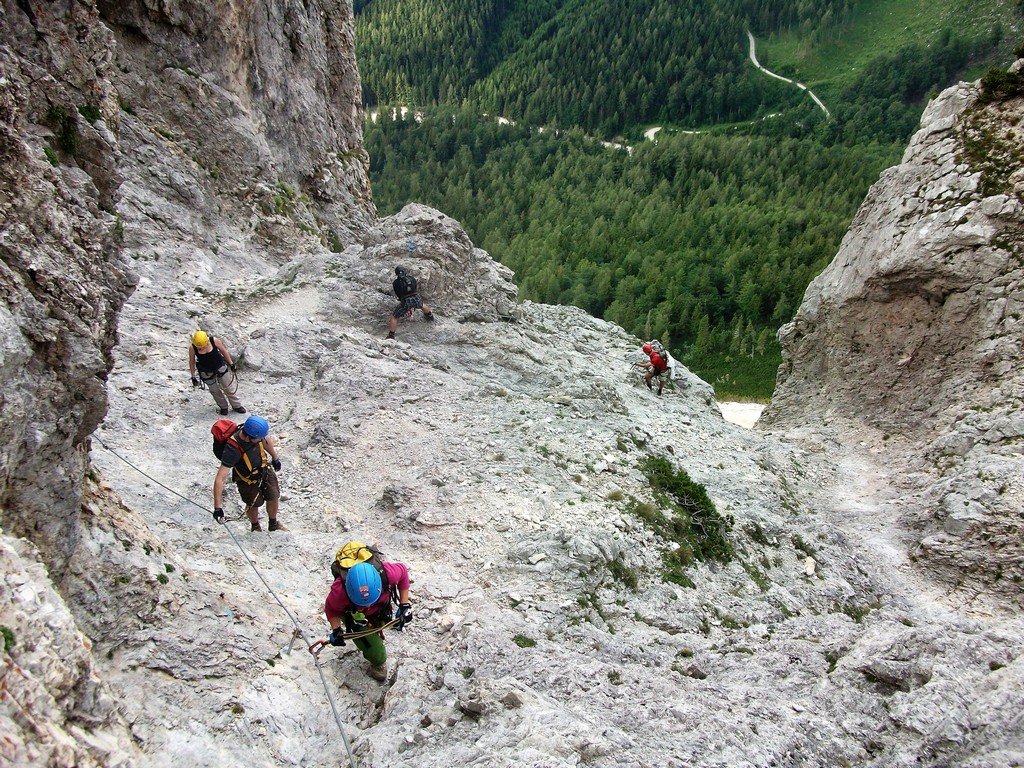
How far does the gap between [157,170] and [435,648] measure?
885 inches

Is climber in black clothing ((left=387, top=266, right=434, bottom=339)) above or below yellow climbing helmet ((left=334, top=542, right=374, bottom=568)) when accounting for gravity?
above

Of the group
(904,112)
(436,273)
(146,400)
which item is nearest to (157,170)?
(436,273)

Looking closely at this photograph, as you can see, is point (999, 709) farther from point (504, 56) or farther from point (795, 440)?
point (504, 56)

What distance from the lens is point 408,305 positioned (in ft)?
69.5

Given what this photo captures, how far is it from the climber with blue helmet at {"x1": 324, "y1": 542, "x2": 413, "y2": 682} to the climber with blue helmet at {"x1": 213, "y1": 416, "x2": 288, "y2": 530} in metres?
3.16

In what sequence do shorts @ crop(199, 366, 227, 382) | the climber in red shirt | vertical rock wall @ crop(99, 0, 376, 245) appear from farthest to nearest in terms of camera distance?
vertical rock wall @ crop(99, 0, 376, 245)
the climber in red shirt
shorts @ crop(199, 366, 227, 382)

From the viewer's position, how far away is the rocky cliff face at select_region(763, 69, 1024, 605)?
13898 mm

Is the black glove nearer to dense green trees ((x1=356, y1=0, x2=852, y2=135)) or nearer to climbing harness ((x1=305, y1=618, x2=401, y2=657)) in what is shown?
climbing harness ((x1=305, y1=618, x2=401, y2=657))

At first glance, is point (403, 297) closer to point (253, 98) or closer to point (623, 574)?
point (623, 574)

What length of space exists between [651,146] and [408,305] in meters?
98.0

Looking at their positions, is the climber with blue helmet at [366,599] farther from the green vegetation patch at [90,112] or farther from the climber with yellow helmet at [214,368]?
the climber with yellow helmet at [214,368]

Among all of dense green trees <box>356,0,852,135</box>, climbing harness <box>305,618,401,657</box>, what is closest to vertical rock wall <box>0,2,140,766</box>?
climbing harness <box>305,618,401,657</box>

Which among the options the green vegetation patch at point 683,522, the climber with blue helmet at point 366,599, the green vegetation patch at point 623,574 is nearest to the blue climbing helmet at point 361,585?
the climber with blue helmet at point 366,599

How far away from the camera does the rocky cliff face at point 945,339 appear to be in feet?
45.6
